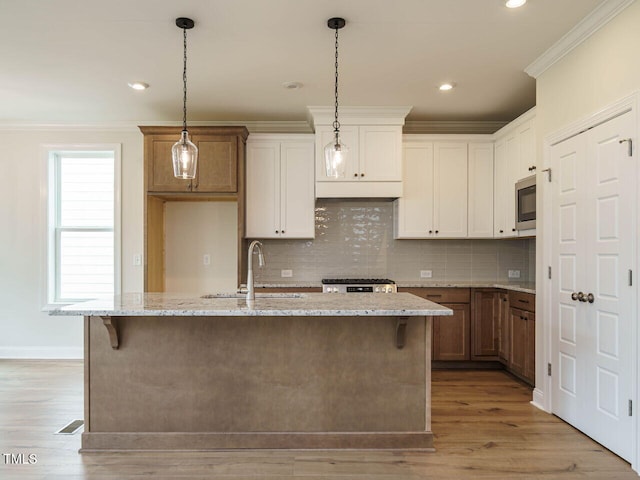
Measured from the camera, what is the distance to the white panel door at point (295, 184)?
464cm

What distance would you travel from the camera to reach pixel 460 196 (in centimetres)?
470

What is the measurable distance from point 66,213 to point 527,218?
495 centimetres

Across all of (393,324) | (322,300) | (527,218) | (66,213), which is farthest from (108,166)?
(527,218)

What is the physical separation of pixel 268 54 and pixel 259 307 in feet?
6.47

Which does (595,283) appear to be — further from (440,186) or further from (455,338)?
(440,186)

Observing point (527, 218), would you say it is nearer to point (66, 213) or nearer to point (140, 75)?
point (140, 75)

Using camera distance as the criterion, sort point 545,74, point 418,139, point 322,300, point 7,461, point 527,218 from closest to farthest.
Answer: point 7,461, point 322,300, point 545,74, point 527,218, point 418,139

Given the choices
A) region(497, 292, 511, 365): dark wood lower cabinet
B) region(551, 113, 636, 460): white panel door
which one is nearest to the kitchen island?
region(551, 113, 636, 460): white panel door

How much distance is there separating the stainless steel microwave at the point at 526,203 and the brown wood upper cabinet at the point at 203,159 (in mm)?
2755

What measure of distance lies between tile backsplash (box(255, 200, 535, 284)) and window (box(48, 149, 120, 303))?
187 centimetres

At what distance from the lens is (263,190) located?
463cm

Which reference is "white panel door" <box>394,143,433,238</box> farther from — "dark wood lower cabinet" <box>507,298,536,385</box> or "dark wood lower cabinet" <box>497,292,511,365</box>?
"dark wood lower cabinet" <box>507,298,536,385</box>

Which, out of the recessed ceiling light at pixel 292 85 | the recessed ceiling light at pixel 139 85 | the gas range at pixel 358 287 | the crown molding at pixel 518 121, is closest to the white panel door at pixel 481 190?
the crown molding at pixel 518 121

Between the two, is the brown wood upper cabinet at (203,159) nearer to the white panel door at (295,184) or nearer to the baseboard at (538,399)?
the white panel door at (295,184)
